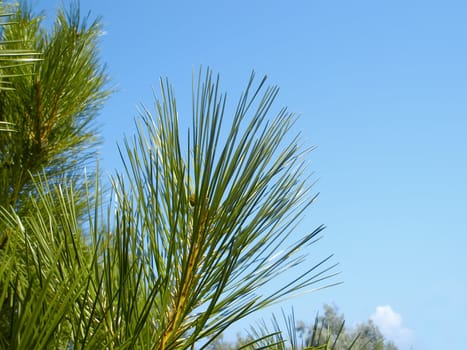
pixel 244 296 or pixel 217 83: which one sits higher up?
pixel 217 83

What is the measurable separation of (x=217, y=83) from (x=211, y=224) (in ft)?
0.71

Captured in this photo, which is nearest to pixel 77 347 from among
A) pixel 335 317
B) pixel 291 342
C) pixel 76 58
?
pixel 291 342

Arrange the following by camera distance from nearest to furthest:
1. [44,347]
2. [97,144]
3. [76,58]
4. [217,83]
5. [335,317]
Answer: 1. [44,347]
2. [217,83]
3. [76,58]
4. [97,144]
5. [335,317]

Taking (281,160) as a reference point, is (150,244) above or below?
below

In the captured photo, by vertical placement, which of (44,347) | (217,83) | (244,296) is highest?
(217,83)

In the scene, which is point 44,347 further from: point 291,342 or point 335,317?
point 335,317

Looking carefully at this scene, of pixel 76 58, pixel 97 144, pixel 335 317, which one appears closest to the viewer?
pixel 76 58

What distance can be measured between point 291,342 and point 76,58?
1.44m

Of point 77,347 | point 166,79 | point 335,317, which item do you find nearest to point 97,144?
point 166,79

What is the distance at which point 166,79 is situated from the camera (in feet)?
3.09

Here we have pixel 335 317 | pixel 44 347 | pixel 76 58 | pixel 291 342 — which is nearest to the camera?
pixel 44 347

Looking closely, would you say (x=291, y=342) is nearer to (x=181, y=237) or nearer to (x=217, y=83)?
(x=181, y=237)

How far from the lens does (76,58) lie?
2.27m

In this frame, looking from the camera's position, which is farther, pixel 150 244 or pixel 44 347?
pixel 150 244
